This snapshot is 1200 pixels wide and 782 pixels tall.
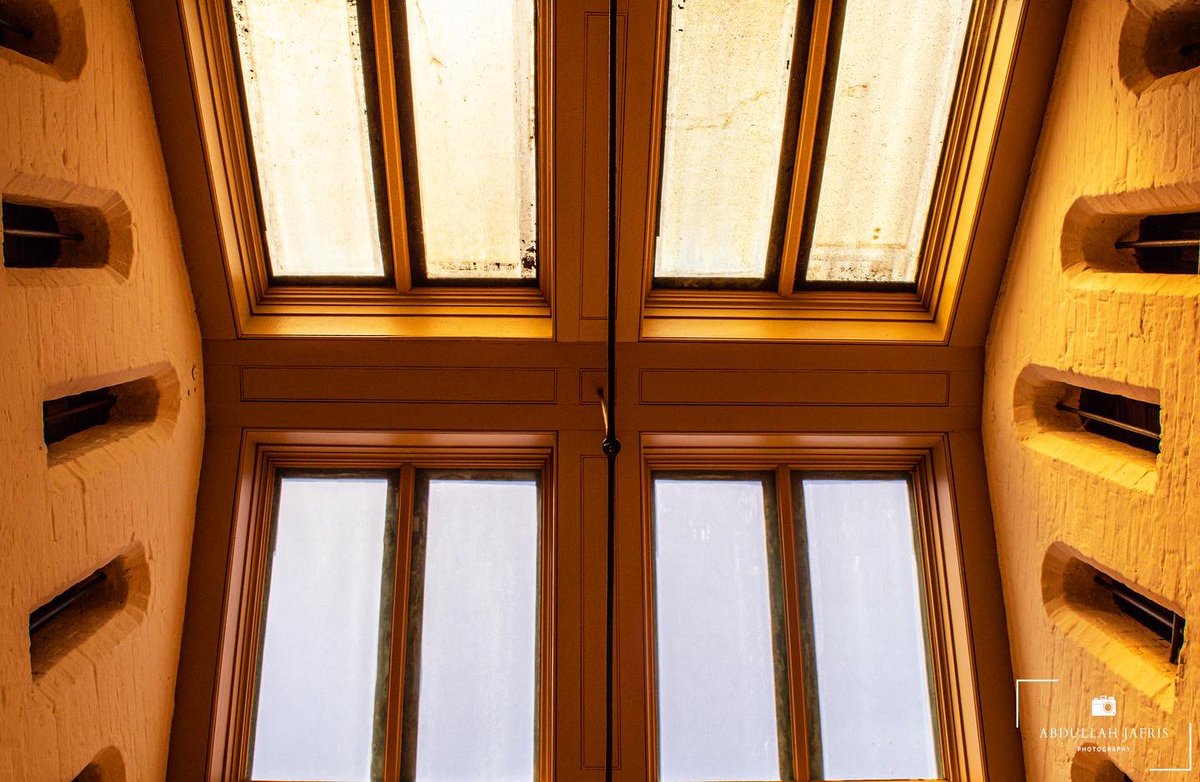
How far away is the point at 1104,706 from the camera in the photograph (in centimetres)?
404

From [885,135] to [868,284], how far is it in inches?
33.4

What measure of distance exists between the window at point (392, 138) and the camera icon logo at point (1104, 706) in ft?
11.2

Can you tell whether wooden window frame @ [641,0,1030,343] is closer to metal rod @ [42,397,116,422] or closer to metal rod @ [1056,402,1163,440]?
metal rod @ [1056,402,1163,440]

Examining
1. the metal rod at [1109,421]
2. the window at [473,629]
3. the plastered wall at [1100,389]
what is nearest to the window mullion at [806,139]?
the plastered wall at [1100,389]

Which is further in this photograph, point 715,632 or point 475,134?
point 715,632

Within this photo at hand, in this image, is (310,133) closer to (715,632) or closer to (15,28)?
(15,28)

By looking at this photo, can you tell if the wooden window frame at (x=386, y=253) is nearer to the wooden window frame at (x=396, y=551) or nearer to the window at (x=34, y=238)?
the wooden window frame at (x=396, y=551)

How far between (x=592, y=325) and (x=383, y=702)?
7.44 feet

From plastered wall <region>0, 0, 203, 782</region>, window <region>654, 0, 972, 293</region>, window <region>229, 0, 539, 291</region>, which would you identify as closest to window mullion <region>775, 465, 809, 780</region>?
window <region>654, 0, 972, 293</region>

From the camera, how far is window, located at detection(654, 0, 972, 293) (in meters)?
4.84

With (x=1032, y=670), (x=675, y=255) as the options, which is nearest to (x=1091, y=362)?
(x=1032, y=670)

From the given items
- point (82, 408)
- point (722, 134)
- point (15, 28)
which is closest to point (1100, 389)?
point (722, 134)

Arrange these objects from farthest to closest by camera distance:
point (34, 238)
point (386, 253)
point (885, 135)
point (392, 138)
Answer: point (386, 253)
point (885, 135)
point (392, 138)
point (34, 238)

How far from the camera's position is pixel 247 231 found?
5.11 metres
